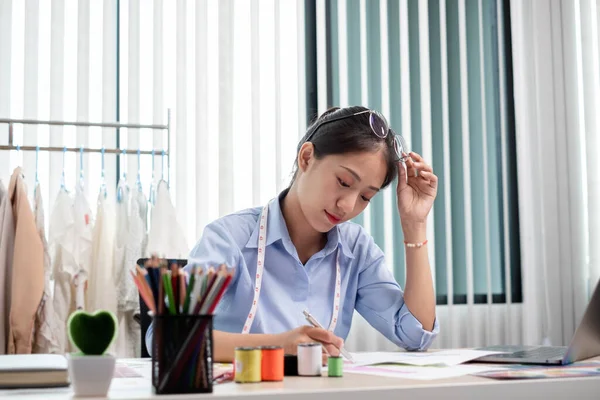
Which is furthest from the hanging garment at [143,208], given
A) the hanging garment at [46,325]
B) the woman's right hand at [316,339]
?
the woman's right hand at [316,339]

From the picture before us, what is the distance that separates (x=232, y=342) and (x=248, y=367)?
400mm

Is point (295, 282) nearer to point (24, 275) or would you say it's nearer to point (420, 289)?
point (420, 289)

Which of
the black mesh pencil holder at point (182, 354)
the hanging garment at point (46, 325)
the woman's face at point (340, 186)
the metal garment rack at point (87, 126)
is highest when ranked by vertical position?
the metal garment rack at point (87, 126)

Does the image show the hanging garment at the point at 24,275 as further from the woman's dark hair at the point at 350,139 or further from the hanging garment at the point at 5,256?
the woman's dark hair at the point at 350,139

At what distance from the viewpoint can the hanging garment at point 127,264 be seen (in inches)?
113

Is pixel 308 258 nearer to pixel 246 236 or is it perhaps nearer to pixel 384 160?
pixel 246 236

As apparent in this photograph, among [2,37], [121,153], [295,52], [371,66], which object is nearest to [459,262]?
[371,66]

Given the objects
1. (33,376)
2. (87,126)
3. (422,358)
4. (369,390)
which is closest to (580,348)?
(422,358)

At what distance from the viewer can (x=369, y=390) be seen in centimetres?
92

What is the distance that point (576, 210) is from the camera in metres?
3.77

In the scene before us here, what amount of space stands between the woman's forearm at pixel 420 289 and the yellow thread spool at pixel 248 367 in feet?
2.78

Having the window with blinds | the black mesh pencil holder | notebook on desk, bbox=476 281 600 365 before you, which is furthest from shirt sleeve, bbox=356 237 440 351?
the window with blinds

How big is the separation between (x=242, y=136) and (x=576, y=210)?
1.76m

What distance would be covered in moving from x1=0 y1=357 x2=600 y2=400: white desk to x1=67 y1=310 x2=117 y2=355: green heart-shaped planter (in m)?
0.06
